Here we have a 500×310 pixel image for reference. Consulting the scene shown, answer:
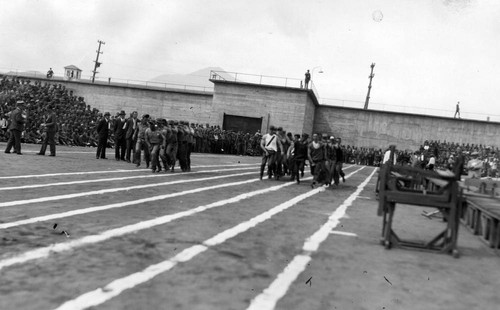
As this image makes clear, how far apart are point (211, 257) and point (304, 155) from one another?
1171 centimetres

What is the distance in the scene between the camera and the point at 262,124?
44.8 meters

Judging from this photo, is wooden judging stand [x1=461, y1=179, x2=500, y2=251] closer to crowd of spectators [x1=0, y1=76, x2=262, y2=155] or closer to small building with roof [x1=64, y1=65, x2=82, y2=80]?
crowd of spectators [x1=0, y1=76, x2=262, y2=155]

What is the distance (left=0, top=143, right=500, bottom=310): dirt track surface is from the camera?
436 cm

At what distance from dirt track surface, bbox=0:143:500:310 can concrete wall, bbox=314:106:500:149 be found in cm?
3906

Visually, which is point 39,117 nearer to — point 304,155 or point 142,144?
point 142,144

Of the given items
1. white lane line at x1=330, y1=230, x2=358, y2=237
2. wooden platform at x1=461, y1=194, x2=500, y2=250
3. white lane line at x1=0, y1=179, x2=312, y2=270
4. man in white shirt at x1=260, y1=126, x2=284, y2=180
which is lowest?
white lane line at x1=0, y1=179, x2=312, y2=270

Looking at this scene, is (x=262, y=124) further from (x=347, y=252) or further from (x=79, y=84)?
(x=347, y=252)

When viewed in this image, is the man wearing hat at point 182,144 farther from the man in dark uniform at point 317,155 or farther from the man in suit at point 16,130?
the man in suit at point 16,130

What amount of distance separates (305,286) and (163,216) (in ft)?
12.5

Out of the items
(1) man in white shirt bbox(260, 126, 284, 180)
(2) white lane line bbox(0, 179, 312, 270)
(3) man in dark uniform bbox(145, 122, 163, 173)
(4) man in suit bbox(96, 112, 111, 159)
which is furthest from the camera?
(4) man in suit bbox(96, 112, 111, 159)

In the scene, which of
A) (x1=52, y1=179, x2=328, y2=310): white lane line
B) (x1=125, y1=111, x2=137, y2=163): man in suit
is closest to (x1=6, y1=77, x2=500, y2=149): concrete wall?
(x1=125, y1=111, x2=137, y2=163): man in suit

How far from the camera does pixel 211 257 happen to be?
223 inches

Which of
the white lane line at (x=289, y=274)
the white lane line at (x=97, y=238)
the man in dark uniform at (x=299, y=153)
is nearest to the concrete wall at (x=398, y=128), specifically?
the man in dark uniform at (x=299, y=153)

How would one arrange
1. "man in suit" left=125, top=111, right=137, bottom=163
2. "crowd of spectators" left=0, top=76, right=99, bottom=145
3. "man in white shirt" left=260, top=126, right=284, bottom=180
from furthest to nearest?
"crowd of spectators" left=0, top=76, right=99, bottom=145 < "man in suit" left=125, top=111, right=137, bottom=163 < "man in white shirt" left=260, top=126, right=284, bottom=180
